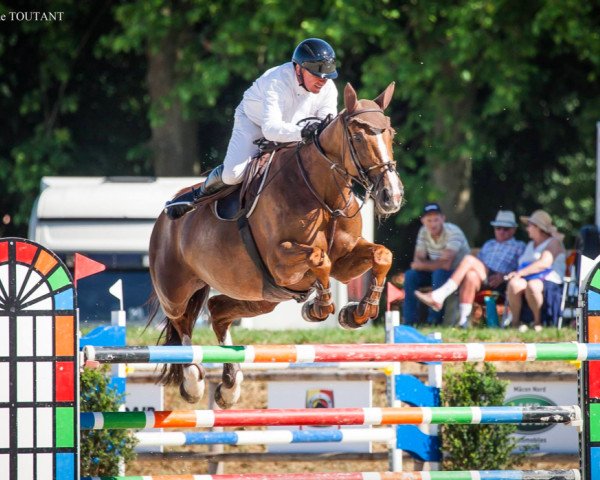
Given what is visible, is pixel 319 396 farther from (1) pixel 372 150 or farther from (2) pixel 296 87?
(1) pixel 372 150

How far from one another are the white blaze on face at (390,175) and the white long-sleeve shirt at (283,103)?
0.73 meters

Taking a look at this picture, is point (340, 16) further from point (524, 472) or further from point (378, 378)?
point (524, 472)

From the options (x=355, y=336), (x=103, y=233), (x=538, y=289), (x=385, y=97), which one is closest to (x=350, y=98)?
(x=385, y=97)

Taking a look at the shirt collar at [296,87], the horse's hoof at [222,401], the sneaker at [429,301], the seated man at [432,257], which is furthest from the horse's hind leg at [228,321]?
the seated man at [432,257]

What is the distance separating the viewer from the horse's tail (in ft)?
24.0

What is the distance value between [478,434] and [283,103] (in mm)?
2980

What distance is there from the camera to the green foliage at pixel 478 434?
8180mm

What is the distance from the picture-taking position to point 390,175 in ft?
18.5

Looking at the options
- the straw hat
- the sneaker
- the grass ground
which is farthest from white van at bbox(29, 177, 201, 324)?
the straw hat

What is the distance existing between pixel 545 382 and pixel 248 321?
416 centimetres

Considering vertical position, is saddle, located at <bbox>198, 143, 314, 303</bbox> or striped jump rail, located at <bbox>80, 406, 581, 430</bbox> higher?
saddle, located at <bbox>198, 143, 314, 303</bbox>

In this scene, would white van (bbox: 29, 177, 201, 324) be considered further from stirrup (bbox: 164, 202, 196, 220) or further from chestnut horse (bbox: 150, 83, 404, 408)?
chestnut horse (bbox: 150, 83, 404, 408)

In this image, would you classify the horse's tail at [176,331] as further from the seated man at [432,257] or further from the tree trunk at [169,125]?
the tree trunk at [169,125]

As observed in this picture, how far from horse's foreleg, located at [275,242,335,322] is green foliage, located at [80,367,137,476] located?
7.23ft
